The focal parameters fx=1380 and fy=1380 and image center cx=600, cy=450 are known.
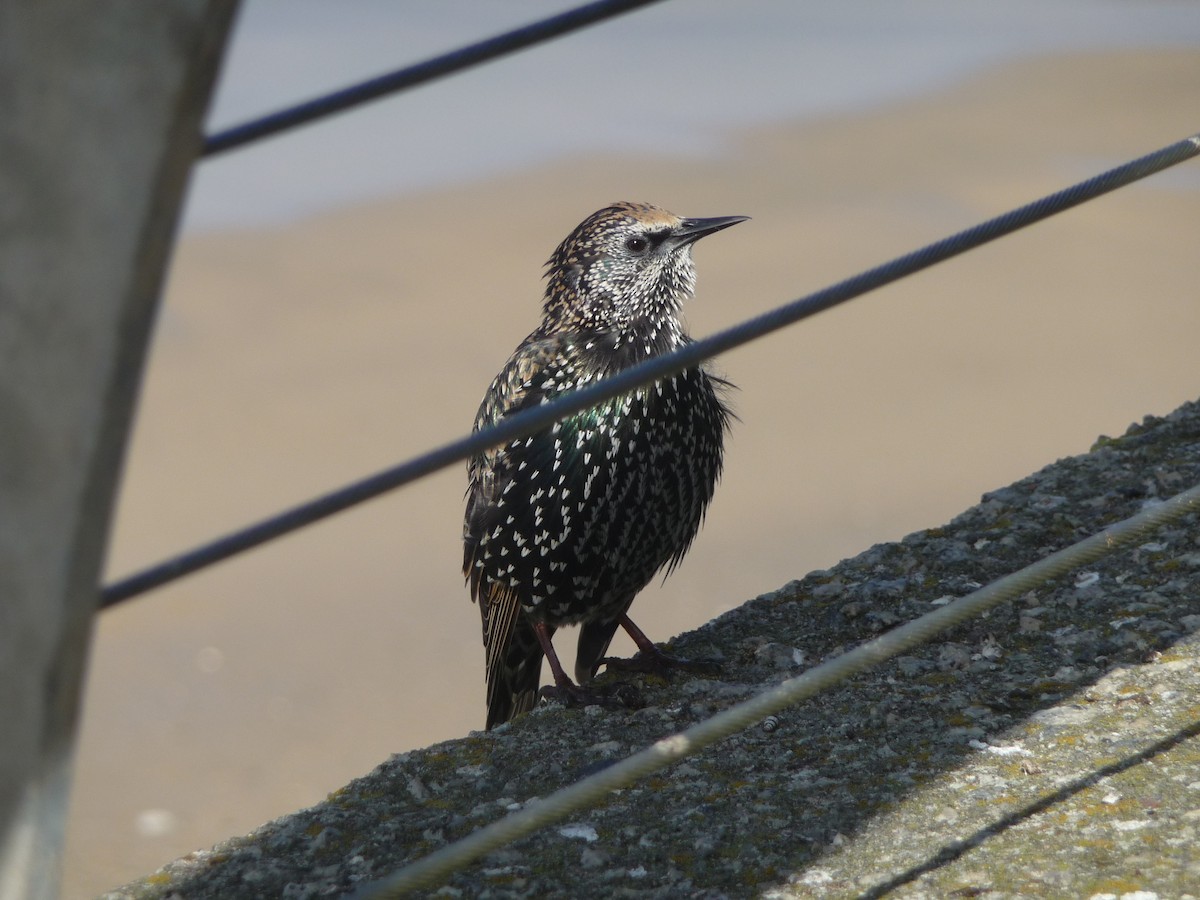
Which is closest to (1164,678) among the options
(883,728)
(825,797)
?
(883,728)

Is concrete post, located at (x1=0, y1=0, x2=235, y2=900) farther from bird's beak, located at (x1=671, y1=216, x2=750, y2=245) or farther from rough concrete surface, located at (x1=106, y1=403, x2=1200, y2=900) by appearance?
bird's beak, located at (x1=671, y1=216, x2=750, y2=245)

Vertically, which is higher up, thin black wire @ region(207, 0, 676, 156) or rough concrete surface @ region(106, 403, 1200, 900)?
thin black wire @ region(207, 0, 676, 156)

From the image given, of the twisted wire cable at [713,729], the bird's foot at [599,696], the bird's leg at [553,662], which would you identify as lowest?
the twisted wire cable at [713,729]

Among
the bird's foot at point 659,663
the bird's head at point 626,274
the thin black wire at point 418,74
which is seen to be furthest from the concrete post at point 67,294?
the bird's head at point 626,274

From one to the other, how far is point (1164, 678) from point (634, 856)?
97 cm

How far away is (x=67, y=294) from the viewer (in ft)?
3.80

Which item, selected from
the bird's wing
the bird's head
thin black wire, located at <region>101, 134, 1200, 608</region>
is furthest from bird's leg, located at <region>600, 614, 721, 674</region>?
thin black wire, located at <region>101, 134, 1200, 608</region>

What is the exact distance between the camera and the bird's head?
3.88 metres

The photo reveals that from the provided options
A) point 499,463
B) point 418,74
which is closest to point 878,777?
point 418,74

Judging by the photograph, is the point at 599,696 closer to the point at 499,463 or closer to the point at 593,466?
the point at 593,466

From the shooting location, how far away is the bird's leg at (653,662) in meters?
2.93

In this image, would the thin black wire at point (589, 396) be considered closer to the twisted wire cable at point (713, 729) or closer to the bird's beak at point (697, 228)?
the twisted wire cable at point (713, 729)

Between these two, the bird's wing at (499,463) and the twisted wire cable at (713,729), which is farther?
the bird's wing at (499,463)

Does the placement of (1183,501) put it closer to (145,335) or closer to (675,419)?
(145,335)
